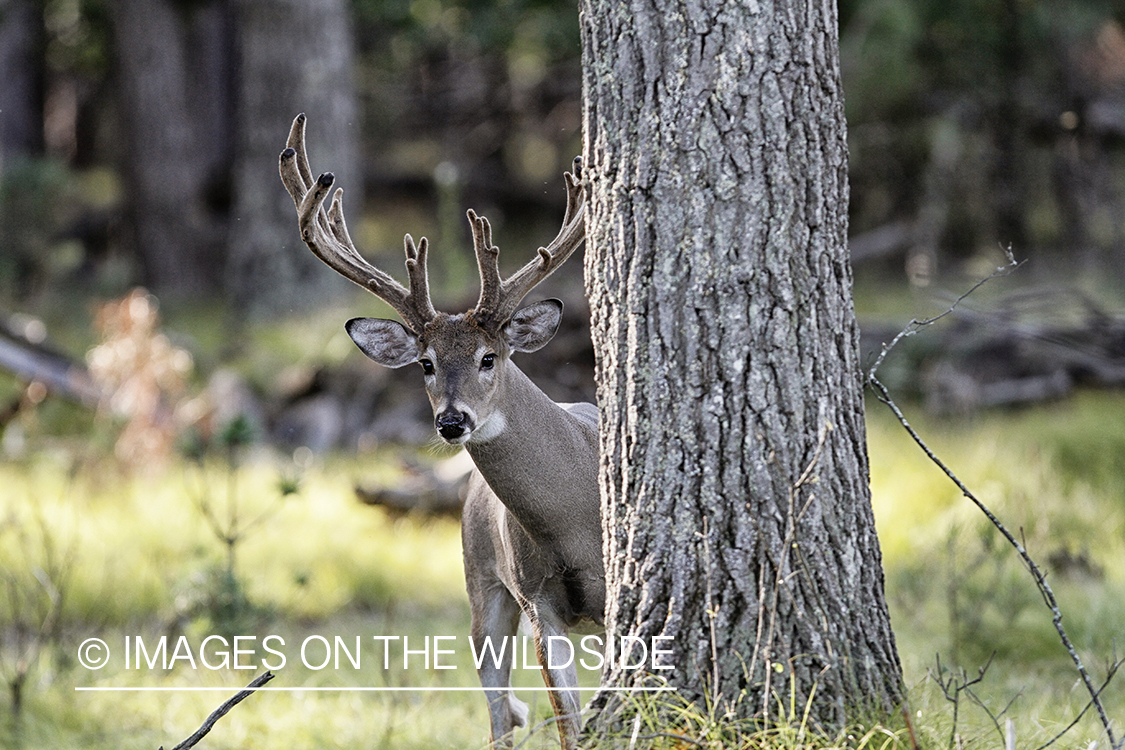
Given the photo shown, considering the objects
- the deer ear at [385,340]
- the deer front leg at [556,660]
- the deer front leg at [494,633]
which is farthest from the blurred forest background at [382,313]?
the deer ear at [385,340]

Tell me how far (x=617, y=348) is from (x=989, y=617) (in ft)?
8.66

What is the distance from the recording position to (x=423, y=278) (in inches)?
→ 148

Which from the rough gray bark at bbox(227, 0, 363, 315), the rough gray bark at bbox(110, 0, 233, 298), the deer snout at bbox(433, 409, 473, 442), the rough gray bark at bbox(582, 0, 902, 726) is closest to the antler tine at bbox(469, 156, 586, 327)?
the deer snout at bbox(433, 409, 473, 442)

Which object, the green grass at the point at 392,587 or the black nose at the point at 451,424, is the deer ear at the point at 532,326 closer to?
the black nose at the point at 451,424

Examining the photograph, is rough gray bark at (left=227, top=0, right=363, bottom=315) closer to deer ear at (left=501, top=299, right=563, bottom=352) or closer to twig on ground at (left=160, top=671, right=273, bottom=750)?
deer ear at (left=501, top=299, right=563, bottom=352)

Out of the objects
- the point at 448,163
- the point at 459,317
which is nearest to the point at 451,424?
the point at 459,317

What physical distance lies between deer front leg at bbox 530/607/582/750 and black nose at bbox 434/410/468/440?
1.94ft

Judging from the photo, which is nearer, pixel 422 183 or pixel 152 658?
pixel 152 658

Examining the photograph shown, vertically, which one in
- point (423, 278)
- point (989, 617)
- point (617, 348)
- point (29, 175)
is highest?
point (29, 175)

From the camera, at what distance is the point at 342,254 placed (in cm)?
382

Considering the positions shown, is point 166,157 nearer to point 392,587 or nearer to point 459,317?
point 392,587

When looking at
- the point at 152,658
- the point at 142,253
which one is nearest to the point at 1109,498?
the point at 152,658

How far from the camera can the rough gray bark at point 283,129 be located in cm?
1029

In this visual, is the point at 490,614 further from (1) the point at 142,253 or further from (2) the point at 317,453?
(1) the point at 142,253
